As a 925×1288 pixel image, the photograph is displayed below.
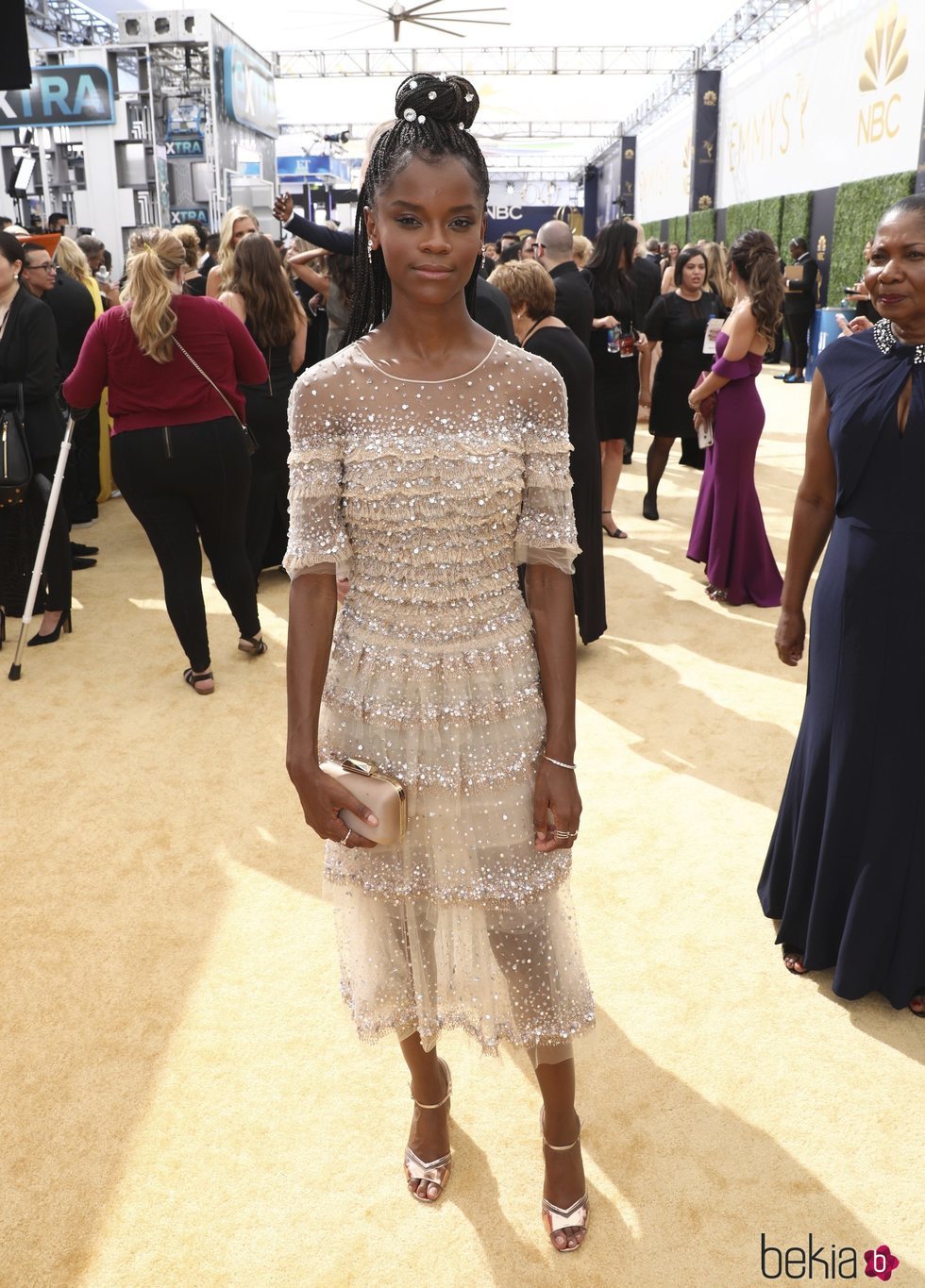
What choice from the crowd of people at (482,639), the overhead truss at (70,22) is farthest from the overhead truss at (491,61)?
the crowd of people at (482,639)

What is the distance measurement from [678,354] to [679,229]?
63.7ft

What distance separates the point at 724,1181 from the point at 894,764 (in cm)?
98

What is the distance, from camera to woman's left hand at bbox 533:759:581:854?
1.70 m

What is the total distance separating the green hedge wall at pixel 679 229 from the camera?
76.8 feet

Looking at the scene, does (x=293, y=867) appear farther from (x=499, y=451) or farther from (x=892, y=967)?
(x=499, y=451)

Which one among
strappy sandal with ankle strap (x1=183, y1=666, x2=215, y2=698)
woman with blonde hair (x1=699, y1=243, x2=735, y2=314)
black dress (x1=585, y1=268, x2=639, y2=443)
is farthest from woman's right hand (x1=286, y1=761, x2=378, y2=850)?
woman with blonde hair (x1=699, y1=243, x2=735, y2=314)

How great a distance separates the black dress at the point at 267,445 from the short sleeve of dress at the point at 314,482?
364 centimetres

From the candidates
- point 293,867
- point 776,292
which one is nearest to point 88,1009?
point 293,867

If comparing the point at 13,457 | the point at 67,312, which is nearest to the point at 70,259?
the point at 67,312

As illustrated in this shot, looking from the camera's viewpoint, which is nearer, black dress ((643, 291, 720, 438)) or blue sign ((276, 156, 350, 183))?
black dress ((643, 291, 720, 438))

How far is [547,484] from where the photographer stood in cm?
162

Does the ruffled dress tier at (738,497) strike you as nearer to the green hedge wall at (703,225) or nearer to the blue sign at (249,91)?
the green hedge wall at (703,225)

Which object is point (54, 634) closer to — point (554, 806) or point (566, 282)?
point (566, 282)

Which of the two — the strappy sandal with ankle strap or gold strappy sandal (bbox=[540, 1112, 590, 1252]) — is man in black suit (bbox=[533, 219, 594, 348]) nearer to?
the strappy sandal with ankle strap
